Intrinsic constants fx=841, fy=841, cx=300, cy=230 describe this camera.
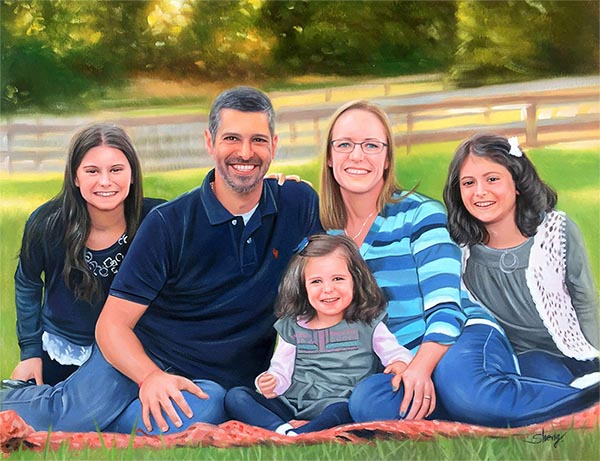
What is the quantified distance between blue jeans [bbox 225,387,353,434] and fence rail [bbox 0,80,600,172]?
943 millimetres

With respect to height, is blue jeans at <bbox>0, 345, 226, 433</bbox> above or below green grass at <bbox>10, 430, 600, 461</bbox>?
above

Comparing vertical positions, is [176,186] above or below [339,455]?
above

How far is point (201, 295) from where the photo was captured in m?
3.32

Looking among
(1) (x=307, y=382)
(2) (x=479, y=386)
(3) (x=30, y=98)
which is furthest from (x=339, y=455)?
(3) (x=30, y=98)

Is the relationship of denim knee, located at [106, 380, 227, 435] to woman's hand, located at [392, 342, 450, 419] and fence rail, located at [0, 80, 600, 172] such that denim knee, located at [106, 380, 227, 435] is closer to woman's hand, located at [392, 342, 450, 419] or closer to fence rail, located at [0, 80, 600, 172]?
woman's hand, located at [392, 342, 450, 419]

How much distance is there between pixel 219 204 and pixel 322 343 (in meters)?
0.67

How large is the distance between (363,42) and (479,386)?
1436mm

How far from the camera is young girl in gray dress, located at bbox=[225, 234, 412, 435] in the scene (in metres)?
3.25

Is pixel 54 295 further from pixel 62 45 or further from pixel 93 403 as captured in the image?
pixel 62 45

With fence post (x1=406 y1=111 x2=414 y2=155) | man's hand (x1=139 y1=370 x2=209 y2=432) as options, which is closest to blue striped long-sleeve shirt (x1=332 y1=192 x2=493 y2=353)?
fence post (x1=406 y1=111 x2=414 y2=155)

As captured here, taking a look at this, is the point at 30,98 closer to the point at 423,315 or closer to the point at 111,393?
the point at 111,393

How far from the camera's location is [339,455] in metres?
3.24
